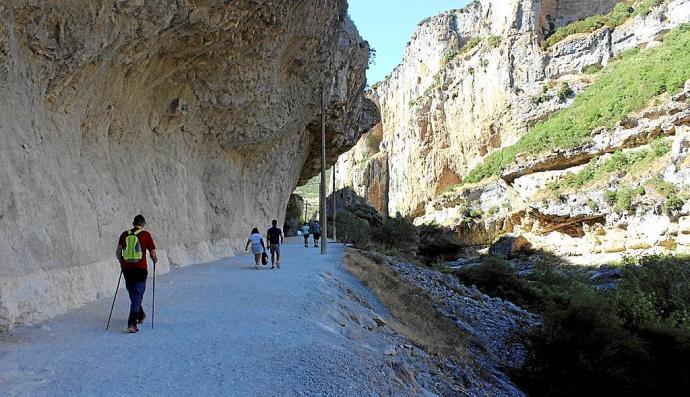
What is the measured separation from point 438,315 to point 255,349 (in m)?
8.32

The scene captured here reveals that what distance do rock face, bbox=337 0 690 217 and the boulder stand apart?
61.3 ft

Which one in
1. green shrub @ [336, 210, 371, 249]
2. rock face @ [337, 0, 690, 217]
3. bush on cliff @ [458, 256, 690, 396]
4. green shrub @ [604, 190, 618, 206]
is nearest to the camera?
bush on cliff @ [458, 256, 690, 396]

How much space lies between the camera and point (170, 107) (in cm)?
1227

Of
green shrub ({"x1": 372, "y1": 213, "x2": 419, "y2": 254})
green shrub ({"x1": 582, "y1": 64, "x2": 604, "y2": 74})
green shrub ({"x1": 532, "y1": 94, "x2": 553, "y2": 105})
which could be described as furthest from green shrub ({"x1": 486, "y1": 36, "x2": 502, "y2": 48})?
green shrub ({"x1": 372, "y1": 213, "x2": 419, "y2": 254})

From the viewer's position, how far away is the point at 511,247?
44031 mm

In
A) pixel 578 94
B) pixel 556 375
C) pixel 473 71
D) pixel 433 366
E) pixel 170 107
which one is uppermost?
pixel 473 71

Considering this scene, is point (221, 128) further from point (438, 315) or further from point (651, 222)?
point (651, 222)

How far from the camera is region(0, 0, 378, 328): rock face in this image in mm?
6164

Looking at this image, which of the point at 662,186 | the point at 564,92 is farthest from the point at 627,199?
the point at 564,92

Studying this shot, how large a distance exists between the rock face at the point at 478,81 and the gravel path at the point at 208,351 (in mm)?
56835

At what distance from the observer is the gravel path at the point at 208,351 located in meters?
3.95

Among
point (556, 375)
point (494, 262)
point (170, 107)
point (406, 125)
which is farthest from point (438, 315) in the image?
point (406, 125)

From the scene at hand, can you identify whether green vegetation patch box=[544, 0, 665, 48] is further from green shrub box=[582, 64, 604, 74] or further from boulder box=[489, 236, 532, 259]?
boulder box=[489, 236, 532, 259]

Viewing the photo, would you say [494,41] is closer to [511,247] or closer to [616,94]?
[616,94]
